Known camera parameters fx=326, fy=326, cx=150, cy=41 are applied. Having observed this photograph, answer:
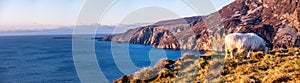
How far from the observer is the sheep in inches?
659

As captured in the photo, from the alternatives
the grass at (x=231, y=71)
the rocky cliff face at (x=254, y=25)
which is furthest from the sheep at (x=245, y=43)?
the rocky cliff face at (x=254, y=25)

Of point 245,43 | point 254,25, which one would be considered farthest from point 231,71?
point 254,25

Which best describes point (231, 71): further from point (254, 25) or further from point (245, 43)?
point (254, 25)

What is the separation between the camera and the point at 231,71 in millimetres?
13461

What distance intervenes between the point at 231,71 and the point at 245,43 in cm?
381

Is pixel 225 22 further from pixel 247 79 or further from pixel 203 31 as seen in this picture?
pixel 247 79

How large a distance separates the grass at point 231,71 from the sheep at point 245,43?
0.42m

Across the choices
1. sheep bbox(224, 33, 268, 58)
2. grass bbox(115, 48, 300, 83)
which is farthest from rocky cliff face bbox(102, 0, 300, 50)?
grass bbox(115, 48, 300, 83)

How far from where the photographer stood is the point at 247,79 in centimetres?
1104

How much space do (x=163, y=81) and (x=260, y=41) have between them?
20.7ft

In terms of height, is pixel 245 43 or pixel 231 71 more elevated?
pixel 245 43

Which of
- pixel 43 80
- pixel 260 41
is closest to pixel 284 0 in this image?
pixel 43 80

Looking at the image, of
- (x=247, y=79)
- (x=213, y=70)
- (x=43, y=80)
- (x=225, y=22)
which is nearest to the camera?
(x=247, y=79)

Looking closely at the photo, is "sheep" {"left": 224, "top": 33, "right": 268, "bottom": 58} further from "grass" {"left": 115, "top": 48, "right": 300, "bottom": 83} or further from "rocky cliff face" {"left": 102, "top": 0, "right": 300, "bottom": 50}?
"rocky cliff face" {"left": 102, "top": 0, "right": 300, "bottom": 50}
